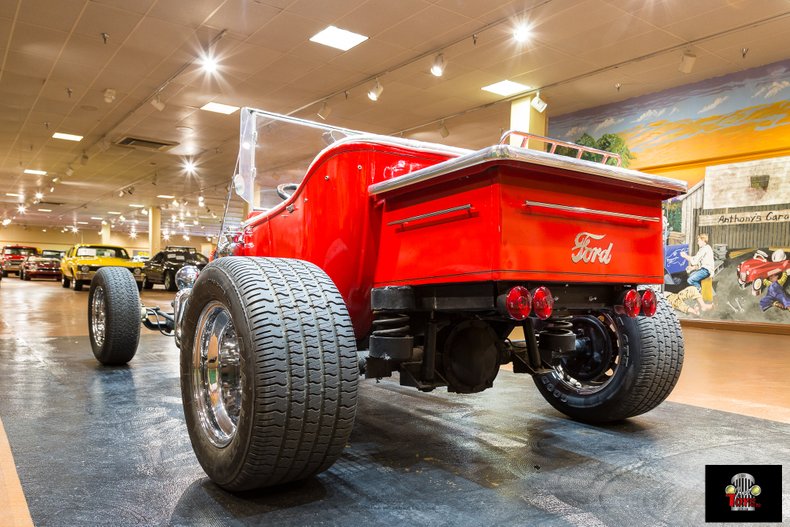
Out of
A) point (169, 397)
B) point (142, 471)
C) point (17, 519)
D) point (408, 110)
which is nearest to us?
point (17, 519)

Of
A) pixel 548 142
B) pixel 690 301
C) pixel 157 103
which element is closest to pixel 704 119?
pixel 690 301

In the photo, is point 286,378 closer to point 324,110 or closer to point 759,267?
point 759,267

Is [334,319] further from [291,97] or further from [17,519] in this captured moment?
[291,97]

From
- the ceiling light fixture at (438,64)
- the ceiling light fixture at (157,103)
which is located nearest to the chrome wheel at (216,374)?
the ceiling light fixture at (438,64)

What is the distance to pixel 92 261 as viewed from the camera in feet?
58.9

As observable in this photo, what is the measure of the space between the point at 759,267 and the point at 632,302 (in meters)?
9.19

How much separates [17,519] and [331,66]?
31.4 ft

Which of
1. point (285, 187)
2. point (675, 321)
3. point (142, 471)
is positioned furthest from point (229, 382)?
point (675, 321)

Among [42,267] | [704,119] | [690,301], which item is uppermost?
[704,119]

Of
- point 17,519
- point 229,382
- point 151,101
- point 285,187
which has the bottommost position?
point 17,519

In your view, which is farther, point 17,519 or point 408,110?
point 408,110

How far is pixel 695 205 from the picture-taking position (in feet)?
36.3

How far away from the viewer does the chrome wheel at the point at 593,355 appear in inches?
124

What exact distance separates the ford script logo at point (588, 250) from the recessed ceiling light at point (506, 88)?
9.31 m
